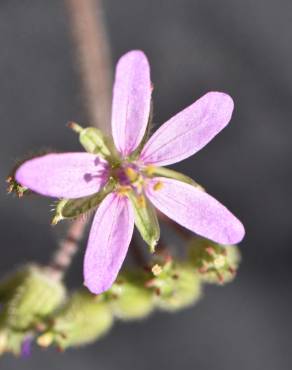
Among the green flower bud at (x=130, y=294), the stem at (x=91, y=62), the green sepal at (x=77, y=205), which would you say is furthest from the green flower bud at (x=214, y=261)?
the stem at (x=91, y=62)

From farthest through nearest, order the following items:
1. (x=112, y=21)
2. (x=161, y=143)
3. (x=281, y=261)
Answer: (x=112, y=21)
(x=281, y=261)
(x=161, y=143)

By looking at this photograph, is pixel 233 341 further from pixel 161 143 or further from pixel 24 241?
pixel 161 143

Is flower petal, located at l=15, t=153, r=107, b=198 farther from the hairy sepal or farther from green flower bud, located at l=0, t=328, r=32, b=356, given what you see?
green flower bud, located at l=0, t=328, r=32, b=356

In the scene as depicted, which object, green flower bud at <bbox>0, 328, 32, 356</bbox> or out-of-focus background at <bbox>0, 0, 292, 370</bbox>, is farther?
out-of-focus background at <bbox>0, 0, 292, 370</bbox>

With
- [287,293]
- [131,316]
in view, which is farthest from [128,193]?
[287,293]

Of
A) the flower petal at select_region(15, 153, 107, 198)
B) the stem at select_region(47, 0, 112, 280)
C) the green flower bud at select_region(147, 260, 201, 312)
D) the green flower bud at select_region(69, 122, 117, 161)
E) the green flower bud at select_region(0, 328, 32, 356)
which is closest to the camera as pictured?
the flower petal at select_region(15, 153, 107, 198)

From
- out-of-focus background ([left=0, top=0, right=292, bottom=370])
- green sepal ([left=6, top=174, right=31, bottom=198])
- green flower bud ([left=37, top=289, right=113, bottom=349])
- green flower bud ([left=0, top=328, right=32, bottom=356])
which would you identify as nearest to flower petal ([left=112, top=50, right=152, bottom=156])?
green sepal ([left=6, top=174, right=31, bottom=198])
